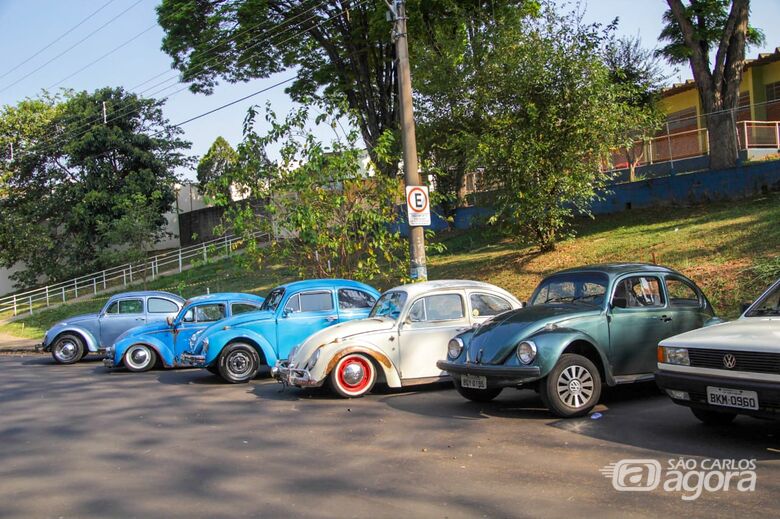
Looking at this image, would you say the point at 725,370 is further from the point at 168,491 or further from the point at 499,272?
the point at 499,272

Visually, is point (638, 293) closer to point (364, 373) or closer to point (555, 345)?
point (555, 345)

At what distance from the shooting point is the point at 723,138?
20016 millimetres

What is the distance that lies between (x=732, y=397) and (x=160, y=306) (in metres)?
14.4

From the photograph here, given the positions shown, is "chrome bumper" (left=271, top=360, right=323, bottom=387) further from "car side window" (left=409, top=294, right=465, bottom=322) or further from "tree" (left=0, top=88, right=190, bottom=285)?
"tree" (left=0, top=88, right=190, bottom=285)

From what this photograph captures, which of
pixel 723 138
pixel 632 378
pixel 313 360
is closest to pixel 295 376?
pixel 313 360

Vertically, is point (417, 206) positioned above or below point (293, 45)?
below

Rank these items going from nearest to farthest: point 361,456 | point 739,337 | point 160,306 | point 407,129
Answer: point 739,337
point 361,456
point 407,129
point 160,306

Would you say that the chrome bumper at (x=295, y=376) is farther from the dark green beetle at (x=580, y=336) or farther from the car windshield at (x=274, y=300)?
the car windshield at (x=274, y=300)

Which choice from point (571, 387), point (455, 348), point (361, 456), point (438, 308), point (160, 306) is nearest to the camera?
point (361, 456)

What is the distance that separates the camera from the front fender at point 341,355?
970 centimetres

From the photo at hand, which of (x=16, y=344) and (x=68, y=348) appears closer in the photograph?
(x=68, y=348)

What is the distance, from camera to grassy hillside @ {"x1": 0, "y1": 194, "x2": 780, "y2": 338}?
14.0 metres

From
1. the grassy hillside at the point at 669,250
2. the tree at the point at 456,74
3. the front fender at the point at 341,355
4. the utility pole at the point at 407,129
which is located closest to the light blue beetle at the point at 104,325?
the grassy hillside at the point at 669,250

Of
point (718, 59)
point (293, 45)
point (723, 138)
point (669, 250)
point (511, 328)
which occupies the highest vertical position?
point (293, 45)
